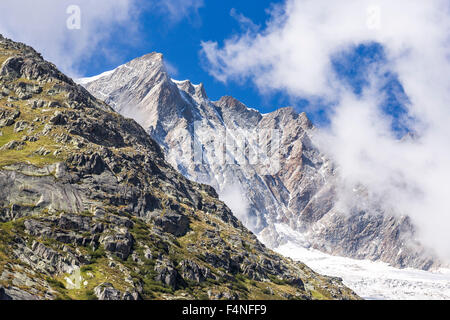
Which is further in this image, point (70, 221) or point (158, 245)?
point (158, 245)

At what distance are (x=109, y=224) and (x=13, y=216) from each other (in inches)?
1337

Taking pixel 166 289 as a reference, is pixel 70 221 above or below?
above

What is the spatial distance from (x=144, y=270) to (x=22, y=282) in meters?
54.8

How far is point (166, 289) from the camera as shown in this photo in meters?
159
